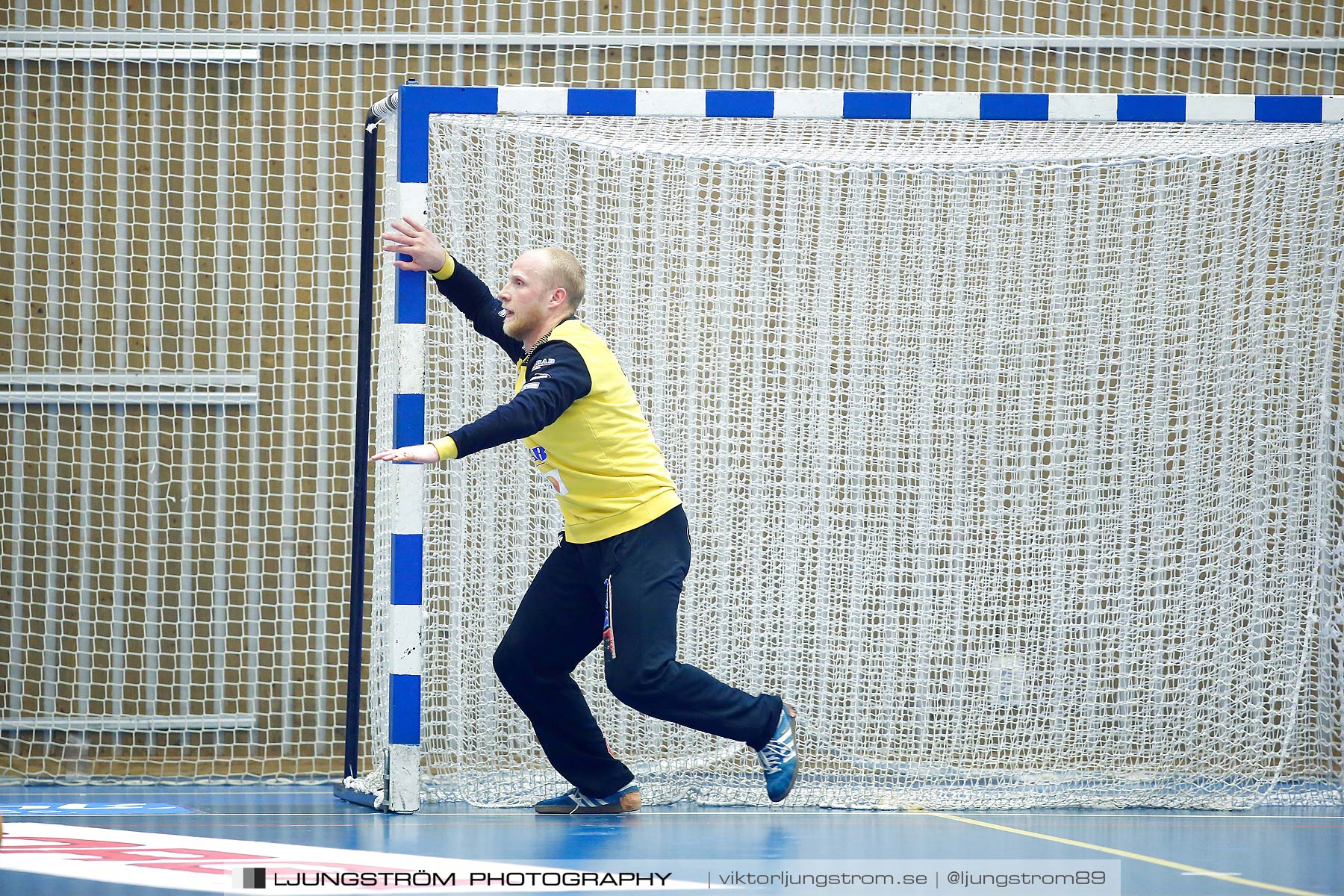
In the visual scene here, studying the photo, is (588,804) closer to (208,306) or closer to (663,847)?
(663,847)

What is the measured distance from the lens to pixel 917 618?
499 cm

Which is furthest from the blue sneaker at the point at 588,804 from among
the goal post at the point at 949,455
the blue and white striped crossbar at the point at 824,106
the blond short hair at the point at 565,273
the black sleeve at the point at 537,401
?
the blue and white striped crossbar at the point at 824,106

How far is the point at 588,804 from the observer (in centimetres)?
400

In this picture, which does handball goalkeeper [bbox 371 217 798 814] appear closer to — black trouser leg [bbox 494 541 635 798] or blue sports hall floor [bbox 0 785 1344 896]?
black trouser leg [bbox 494 541 635 798]

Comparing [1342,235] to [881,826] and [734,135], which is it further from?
[881,826]

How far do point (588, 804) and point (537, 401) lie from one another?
1.37 metres

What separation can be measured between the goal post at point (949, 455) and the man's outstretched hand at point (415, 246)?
28.3 inches

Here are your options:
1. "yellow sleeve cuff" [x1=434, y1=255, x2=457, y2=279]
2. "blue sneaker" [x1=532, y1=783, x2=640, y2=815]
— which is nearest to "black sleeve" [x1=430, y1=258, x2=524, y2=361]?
"yellow sleeve cuff" [x1=434, y1=255, x2=457, y2=279]

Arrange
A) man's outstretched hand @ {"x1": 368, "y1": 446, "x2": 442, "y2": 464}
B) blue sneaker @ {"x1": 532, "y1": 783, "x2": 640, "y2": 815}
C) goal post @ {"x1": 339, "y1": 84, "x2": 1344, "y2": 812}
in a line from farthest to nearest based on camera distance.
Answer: goal post @ {"x1": 339, "y1": 84, "x2": 1344, "y2": 812} → blue sneaker @ {"x1": 532, "y1": 783, "x2": 640, "y2": 815} → man's outstretched hand @ {"x1": 368, "y1": 446, "x2": 442, "y2": 464}

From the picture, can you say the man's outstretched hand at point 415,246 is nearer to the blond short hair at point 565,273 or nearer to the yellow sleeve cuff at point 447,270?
the yellow sleeve cuff at point 447,270

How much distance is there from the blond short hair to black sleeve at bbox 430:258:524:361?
0.90 feet

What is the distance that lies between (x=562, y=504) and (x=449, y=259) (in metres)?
0.86

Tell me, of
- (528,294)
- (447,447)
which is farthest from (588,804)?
(528,294)

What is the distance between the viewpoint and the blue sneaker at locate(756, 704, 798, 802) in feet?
12.4
